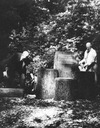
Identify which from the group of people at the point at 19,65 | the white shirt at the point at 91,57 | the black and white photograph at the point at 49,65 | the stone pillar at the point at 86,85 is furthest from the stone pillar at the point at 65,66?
the group of people at the point at 19,65

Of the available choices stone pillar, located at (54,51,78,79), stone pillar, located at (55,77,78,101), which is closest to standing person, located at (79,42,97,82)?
stone pillar, located at (54,51,78,79)

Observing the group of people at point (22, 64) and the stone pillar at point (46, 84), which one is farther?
the group of people at point (22, 64)

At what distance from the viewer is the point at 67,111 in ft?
23.9

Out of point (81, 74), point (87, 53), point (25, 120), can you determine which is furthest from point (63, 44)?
point (25, 120)

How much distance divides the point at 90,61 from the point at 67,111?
335cm

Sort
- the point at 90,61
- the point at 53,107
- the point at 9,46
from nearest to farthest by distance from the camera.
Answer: the point at 53,107 → the point at 90,61 → the point at 9,46

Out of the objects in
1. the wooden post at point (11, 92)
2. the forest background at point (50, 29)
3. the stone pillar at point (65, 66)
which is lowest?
the wooden post at point (11, 92)

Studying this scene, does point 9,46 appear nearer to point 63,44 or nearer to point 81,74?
point 63,44

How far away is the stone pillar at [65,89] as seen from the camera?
858 centimetres

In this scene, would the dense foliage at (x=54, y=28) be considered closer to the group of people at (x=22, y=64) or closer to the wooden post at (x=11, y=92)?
the group of people at (x=22, y=64)

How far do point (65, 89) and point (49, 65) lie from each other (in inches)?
228

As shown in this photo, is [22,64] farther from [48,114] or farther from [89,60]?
[48,114]

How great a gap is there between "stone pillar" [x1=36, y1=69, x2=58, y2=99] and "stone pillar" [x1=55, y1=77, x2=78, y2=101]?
0.44 m

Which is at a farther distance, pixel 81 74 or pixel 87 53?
pixel 87 53
